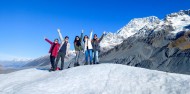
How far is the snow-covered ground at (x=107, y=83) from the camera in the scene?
43.4 ft

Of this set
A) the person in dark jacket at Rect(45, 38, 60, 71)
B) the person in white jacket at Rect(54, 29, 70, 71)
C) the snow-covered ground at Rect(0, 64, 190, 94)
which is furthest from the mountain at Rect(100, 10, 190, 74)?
the snow-covered ground at Rect(0, 64, 190, 94)

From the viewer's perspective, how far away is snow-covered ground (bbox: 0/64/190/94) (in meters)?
13.2

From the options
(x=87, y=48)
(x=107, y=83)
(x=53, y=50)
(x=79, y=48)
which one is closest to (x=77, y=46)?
(x=79, y=48)

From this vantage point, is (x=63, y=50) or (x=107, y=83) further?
(x=63, y=50)

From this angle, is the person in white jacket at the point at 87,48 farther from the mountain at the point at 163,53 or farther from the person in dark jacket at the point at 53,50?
the mountain at the point at 163,53

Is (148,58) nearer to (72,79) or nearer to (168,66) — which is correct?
(168,66)

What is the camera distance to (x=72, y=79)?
15.1 meters

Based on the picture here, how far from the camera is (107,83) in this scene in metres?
14.3

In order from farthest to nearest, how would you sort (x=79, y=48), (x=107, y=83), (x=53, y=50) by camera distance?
(x=79, y=48)
(x=53, y=50)
(x=107, y=83)

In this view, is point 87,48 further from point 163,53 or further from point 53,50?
point 163,53

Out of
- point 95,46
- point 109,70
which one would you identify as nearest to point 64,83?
point 109,70

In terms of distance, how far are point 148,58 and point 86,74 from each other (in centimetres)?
10743

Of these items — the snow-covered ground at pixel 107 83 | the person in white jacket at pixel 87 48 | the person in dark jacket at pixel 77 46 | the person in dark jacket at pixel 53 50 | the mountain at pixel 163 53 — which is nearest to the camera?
the snow-covered ground at pixel 107 83

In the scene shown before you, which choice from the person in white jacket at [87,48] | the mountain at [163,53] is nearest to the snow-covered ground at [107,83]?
the person in white jacket at [87,48]
